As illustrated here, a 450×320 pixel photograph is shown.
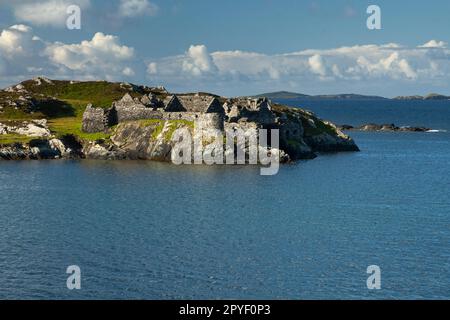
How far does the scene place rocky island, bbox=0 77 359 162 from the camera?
4638 inches

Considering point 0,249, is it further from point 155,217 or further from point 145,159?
point 145,159

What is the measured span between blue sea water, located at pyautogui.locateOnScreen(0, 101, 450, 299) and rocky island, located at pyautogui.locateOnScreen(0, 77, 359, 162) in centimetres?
1055

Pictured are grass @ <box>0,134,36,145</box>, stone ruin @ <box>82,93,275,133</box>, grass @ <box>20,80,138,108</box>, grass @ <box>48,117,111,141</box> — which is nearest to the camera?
stone ruin @ <box>82,93,275,133</box>

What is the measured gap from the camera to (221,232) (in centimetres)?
6369

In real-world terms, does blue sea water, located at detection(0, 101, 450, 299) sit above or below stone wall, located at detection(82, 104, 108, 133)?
below

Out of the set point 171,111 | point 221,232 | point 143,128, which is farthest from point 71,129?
point 221,232

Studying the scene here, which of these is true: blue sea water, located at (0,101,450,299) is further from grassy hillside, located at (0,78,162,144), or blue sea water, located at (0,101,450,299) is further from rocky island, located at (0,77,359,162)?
grassy hillside, located at (0,78,162,144)

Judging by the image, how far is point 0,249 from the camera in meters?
57.3

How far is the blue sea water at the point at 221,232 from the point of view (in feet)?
158

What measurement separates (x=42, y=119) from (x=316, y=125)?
188ft

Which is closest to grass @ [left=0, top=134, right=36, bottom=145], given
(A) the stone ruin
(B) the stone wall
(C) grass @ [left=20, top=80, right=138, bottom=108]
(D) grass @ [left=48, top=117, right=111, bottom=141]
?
(D) grass @ [left=48, top=117, right=111, bottom=141]

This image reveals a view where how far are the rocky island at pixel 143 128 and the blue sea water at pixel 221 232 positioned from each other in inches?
415

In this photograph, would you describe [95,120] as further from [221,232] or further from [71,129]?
[221,232]

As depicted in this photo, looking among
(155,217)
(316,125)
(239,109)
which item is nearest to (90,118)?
(239,109)
